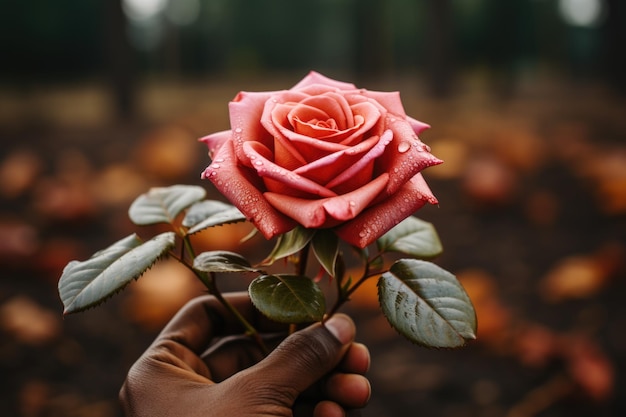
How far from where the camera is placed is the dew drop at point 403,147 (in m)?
0.71

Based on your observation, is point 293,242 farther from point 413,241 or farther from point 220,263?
point 413,241

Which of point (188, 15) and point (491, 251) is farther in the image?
point (188, 15)

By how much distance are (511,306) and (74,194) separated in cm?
217

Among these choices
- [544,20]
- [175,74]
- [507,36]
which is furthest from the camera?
[544,20]

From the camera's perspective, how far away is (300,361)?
878 mm

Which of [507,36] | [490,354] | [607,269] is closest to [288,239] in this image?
[490,354]

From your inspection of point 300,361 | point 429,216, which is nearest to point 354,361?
point 300,361

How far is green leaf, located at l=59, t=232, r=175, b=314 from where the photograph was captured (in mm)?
730

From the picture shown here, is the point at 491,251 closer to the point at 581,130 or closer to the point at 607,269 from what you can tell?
the point at 607,269

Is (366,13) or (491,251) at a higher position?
(366,13)

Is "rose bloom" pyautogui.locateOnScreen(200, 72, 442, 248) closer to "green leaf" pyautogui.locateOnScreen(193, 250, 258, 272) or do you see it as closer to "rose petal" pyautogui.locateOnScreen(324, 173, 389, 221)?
"rose petal" pyautogui.locateOnScreen(324, 173, 389, 221)

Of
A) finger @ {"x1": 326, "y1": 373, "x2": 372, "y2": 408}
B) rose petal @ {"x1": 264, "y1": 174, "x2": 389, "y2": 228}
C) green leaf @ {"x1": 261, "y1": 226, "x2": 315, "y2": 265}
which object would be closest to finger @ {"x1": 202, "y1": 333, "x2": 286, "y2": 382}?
finger @ {"x1": 326, "y1": 373, "x2": 372, "y2": 408}

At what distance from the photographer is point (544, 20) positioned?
9.93 metres

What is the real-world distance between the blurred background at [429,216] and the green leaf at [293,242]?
1.31 metres
